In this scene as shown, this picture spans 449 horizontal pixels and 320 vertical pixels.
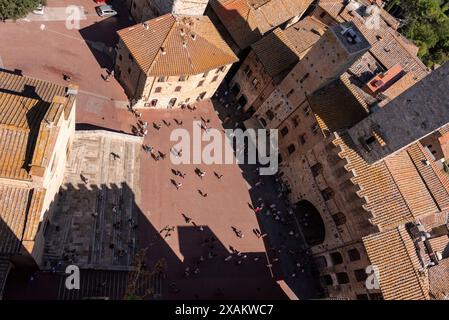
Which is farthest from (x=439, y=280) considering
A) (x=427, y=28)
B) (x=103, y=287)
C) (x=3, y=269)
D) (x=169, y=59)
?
(x=427, y=28)

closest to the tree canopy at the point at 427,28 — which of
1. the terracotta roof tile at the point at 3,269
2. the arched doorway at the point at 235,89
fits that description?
the arched doorway at the point at 235,89

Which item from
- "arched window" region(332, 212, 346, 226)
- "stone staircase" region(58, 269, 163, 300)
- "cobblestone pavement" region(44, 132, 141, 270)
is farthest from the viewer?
"arched window" region(332, 212, 346, 226)

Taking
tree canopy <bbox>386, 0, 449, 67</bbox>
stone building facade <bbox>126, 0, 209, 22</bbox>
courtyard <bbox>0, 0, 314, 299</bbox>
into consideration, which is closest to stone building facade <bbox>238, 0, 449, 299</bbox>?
courtyard <bbox>0, 0, 314, 299</bbox>

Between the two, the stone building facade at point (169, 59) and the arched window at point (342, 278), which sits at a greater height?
the stone building facade at point (169, 59)

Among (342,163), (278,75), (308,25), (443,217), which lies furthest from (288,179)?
(308,25)

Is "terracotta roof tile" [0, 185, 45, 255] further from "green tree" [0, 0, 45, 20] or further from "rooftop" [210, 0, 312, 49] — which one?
"rooftop" [210, 0, 312, 49]

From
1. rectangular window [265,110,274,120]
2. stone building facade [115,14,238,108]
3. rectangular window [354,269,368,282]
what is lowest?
rectangular window [354,269,368,282]

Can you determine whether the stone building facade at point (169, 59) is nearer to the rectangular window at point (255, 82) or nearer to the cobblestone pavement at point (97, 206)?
the rectangular window at point (255, 82)
